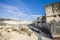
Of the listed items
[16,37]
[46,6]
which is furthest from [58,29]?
[16,37]

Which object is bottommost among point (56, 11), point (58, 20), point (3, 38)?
point (3, 38)

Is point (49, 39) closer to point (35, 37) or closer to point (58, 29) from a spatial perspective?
point (58, 29)

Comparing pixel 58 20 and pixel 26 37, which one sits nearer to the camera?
pixel 58 20

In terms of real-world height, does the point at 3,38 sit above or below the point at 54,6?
below

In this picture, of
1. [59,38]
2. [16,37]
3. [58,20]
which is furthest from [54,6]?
[16,37]

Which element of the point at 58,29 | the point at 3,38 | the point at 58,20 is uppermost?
the point at 58,20

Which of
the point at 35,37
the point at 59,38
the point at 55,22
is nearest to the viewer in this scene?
the point at 59,38

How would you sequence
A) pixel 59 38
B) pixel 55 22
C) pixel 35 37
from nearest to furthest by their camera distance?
pixel 59 38 < pixel 55 22 < pixel 35 37

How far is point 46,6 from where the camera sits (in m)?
7.10

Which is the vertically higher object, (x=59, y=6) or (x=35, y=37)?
(x=59, y=6)

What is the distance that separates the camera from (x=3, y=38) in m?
7.11

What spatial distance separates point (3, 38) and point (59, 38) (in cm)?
392

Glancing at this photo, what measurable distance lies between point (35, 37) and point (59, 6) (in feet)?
8.93

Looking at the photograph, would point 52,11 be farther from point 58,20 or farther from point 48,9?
point 58,20
